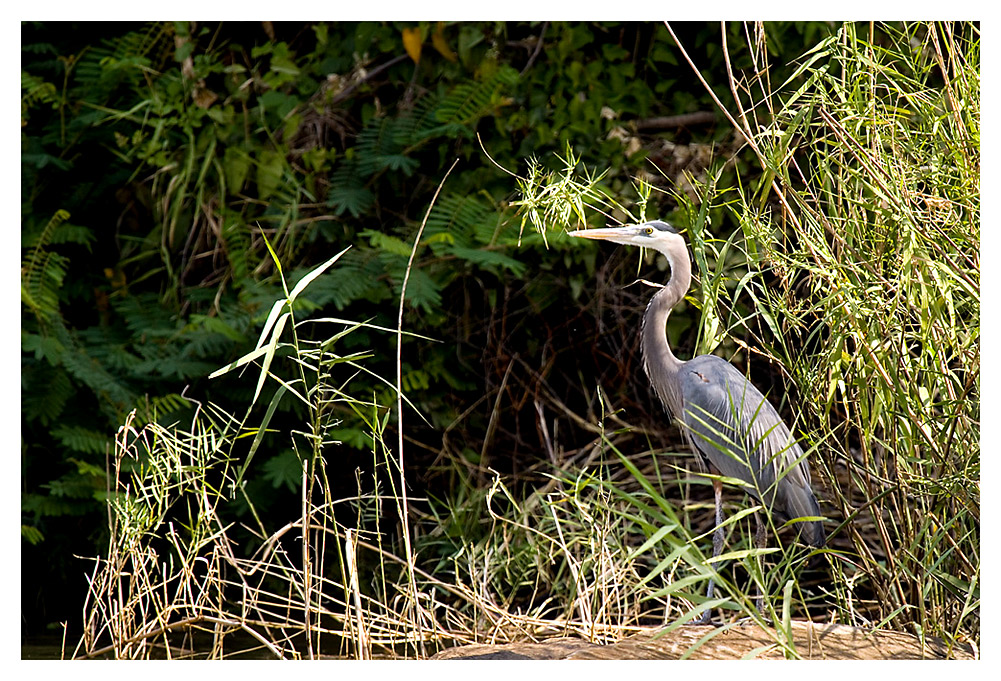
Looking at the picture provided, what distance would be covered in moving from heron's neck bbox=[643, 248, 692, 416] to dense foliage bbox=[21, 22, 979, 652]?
86 centimetres

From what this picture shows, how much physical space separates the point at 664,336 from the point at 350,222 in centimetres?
172

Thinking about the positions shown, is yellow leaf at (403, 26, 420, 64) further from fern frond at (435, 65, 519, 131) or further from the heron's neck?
the heron's neck

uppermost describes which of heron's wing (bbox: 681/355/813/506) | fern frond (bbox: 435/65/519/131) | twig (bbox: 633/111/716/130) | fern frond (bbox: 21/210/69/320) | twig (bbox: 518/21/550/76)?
twig (bbox: 518/21/550/76)

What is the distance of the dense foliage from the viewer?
3.71 meters

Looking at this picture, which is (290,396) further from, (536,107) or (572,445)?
(536,107)

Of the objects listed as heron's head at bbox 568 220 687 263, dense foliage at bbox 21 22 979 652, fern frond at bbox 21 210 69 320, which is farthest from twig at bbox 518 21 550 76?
fern frond at bbox 21 210 69 320

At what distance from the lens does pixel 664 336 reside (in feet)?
9.39

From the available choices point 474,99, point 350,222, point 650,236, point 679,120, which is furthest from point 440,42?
point 650,236

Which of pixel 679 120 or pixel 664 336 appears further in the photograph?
pixel 679 120

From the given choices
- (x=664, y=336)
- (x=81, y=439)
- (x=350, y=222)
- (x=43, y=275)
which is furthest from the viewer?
(x=350, y=222)

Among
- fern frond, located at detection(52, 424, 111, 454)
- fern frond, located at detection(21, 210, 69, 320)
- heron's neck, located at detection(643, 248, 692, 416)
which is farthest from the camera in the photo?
fern frond, located at detection(21, 210, 69, 320)

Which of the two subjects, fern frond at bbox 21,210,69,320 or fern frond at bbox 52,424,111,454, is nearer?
fern frond at bbox 52,424,111,454

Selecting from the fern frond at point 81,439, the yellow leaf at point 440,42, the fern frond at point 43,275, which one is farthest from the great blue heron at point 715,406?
the fern frond at point 43,275

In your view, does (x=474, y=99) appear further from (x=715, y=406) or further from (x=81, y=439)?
(x=81, y=439)
